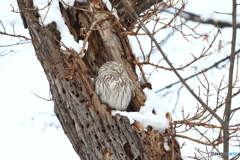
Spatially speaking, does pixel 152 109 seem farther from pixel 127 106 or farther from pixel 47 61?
pixel 47 61

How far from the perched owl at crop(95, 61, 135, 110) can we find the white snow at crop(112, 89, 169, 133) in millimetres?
266

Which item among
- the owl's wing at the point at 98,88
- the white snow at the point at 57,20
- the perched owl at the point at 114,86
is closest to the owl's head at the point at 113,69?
the perched owl at the point at 114,86

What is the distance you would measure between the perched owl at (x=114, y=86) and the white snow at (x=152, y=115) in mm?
266

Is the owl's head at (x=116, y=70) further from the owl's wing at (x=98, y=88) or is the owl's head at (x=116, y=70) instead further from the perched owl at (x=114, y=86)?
the owl's wing at (x=98, y=88)

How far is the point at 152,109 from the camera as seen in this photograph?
4.71m

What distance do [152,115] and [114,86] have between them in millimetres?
640

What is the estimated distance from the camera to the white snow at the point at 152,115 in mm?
4383

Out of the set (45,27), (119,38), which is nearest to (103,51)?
(119,38)

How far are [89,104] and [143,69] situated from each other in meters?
1.11

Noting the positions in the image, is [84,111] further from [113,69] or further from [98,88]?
[113,69]

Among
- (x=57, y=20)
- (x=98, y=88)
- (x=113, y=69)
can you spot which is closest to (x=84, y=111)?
(x=98, y=88)

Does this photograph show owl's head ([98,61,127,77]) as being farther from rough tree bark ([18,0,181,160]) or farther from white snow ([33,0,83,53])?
white snow ([33,0,83,53])

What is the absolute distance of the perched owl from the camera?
15.3 ft

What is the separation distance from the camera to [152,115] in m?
4.49
